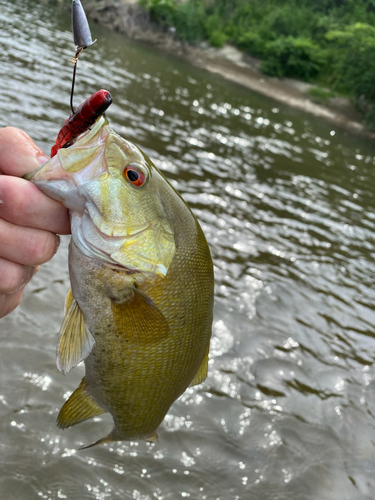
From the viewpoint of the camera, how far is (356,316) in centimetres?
614

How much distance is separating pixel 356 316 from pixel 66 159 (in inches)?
229

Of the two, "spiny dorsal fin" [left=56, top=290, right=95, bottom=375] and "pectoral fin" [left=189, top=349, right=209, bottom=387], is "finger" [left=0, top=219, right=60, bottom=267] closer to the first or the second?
"spiny dorsal fin" [left=56, top=290, right=95, bottom=375]

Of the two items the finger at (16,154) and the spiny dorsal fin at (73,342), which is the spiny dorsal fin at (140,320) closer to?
Result: the spiny dorsal fin at (73,342)

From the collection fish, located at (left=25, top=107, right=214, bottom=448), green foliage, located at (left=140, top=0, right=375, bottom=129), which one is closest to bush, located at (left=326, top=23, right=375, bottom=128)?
green foliage, located at (left=140, top=0, right=375, bottom=129)

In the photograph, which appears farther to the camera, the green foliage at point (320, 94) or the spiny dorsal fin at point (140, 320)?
the green foliage at point (320, 94)

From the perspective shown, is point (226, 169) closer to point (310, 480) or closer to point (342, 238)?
point (342, 238)

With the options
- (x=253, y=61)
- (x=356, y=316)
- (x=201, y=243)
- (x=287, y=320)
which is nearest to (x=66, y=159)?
(x=201, y=243)

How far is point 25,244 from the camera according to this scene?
1.49 m

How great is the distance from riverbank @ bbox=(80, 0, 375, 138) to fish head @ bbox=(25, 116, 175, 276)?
94.0 feet

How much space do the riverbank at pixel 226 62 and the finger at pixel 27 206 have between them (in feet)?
95.0

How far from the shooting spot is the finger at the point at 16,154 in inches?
57.7

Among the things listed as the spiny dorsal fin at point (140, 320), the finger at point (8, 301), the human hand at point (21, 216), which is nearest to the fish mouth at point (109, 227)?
the human hand at point (21, 216)

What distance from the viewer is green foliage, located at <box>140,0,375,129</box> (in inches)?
1394

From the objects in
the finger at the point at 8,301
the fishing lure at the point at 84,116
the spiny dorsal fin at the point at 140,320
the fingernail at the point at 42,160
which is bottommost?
the finger at the point at 8,301
